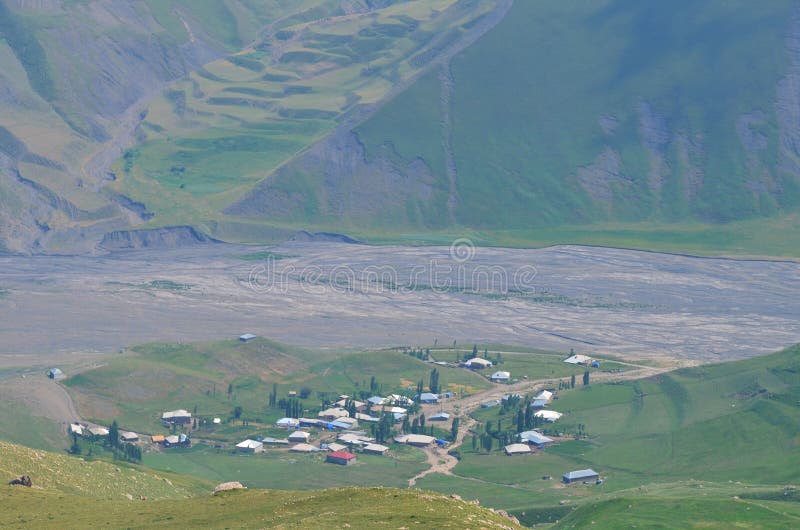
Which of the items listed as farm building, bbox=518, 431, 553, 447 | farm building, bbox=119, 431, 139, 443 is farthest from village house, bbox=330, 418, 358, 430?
farm building, bbox=119, 431, 139, 443

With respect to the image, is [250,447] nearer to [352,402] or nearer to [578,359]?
[352,402]

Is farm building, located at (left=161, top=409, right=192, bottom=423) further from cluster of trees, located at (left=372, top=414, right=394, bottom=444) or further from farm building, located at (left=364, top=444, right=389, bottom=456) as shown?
farm building, located at (left=364, top=444, right=389, bottom=456)

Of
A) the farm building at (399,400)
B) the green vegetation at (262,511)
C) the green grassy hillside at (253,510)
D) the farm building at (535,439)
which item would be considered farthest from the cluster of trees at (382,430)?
the green vegetation at (262,511)

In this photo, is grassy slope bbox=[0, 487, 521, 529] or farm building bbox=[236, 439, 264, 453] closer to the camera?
grassy slope bbox=[0, 487, 521, 529]

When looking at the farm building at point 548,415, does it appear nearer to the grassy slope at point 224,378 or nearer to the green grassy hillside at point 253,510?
the grassy slope at point 224,378

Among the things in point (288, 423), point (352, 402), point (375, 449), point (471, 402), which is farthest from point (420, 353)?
point (375, 449)

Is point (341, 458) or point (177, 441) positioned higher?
point (341, 458)

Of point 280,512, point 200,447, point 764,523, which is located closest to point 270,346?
point 200,447
